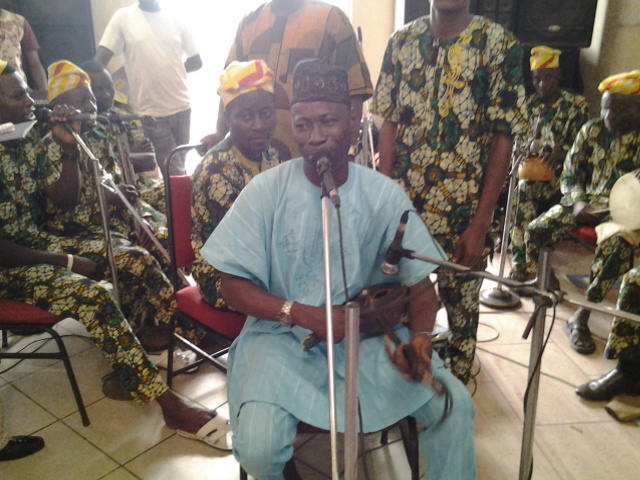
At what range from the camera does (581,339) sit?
2.39 m

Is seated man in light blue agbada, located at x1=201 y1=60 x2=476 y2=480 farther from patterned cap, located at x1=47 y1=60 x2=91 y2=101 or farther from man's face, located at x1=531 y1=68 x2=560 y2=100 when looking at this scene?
man's face, located at x1=531 y1=68 x2=560 y2=100

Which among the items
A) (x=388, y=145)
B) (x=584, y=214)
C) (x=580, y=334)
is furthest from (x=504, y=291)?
(x=388, y=145)

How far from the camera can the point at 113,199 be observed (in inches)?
99.5

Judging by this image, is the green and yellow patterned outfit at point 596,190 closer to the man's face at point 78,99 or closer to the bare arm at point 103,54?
the man's face at point 78,99

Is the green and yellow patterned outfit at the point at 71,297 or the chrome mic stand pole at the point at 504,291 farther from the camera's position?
the chrome mic stand pole at the point at 504,291

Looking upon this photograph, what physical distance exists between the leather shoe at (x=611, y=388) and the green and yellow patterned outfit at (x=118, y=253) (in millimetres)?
1691

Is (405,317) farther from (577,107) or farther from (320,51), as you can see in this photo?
(577,107)

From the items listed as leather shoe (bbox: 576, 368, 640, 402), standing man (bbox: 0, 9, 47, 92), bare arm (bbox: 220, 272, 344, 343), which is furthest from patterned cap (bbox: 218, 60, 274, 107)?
standing man (bbox: 0, 9, 47, 92)

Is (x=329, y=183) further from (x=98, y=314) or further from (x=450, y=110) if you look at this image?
(x=98, y=314)

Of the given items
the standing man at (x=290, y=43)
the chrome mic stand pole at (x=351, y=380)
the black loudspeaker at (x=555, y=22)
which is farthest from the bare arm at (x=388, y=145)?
the black loudspeaker at (x=555, y=22)

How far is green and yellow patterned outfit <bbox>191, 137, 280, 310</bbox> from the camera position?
175 cm

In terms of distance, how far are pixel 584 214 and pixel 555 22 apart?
7.84 feet

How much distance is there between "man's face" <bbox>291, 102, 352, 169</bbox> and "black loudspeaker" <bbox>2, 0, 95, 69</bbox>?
3517 mm

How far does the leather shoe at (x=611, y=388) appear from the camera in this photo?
1.99 metres
